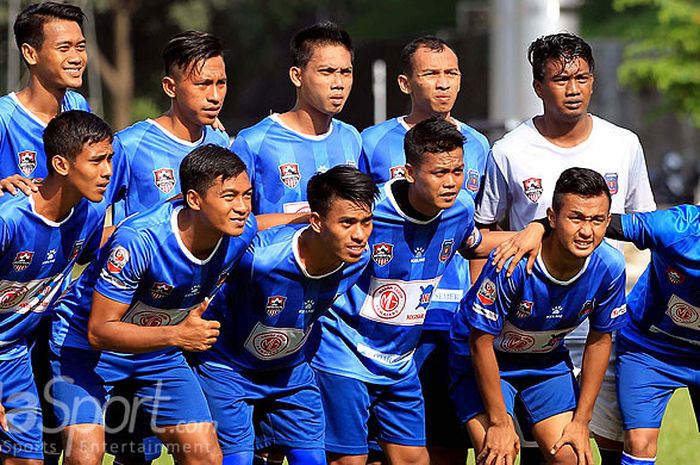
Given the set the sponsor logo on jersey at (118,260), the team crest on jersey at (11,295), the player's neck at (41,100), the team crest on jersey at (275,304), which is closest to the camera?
the sponsor logo on jersey at (118,260)

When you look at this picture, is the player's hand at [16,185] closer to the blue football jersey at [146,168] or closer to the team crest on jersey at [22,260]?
the team crest on jersey at [22,260]

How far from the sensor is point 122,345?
5535 millimetres

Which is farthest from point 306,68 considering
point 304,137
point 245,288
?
point 245,288

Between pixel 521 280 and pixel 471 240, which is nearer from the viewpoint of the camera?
pixel 521 280

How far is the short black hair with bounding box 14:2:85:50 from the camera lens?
6363 mm

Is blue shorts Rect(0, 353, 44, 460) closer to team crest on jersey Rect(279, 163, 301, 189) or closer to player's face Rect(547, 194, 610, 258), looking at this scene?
team crest on jersey Rect(279, 163, 301, 189)

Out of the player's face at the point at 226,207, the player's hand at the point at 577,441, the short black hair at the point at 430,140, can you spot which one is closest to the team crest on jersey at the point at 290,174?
the short black hair at the point at 430,140

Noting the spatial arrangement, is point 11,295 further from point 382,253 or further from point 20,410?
point 382,253

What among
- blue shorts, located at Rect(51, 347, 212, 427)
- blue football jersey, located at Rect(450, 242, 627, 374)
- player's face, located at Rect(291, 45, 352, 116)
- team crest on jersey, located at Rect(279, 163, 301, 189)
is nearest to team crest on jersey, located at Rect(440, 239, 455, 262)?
blue football jersey, located at Rect(450, 242, 627, 374)

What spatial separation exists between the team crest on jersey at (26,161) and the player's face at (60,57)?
1.29 ft

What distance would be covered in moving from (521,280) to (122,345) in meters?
1.87

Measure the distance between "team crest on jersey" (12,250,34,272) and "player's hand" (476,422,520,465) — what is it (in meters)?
2.30

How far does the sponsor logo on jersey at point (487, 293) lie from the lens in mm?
5977

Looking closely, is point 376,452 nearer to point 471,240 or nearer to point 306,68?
point 471,240
